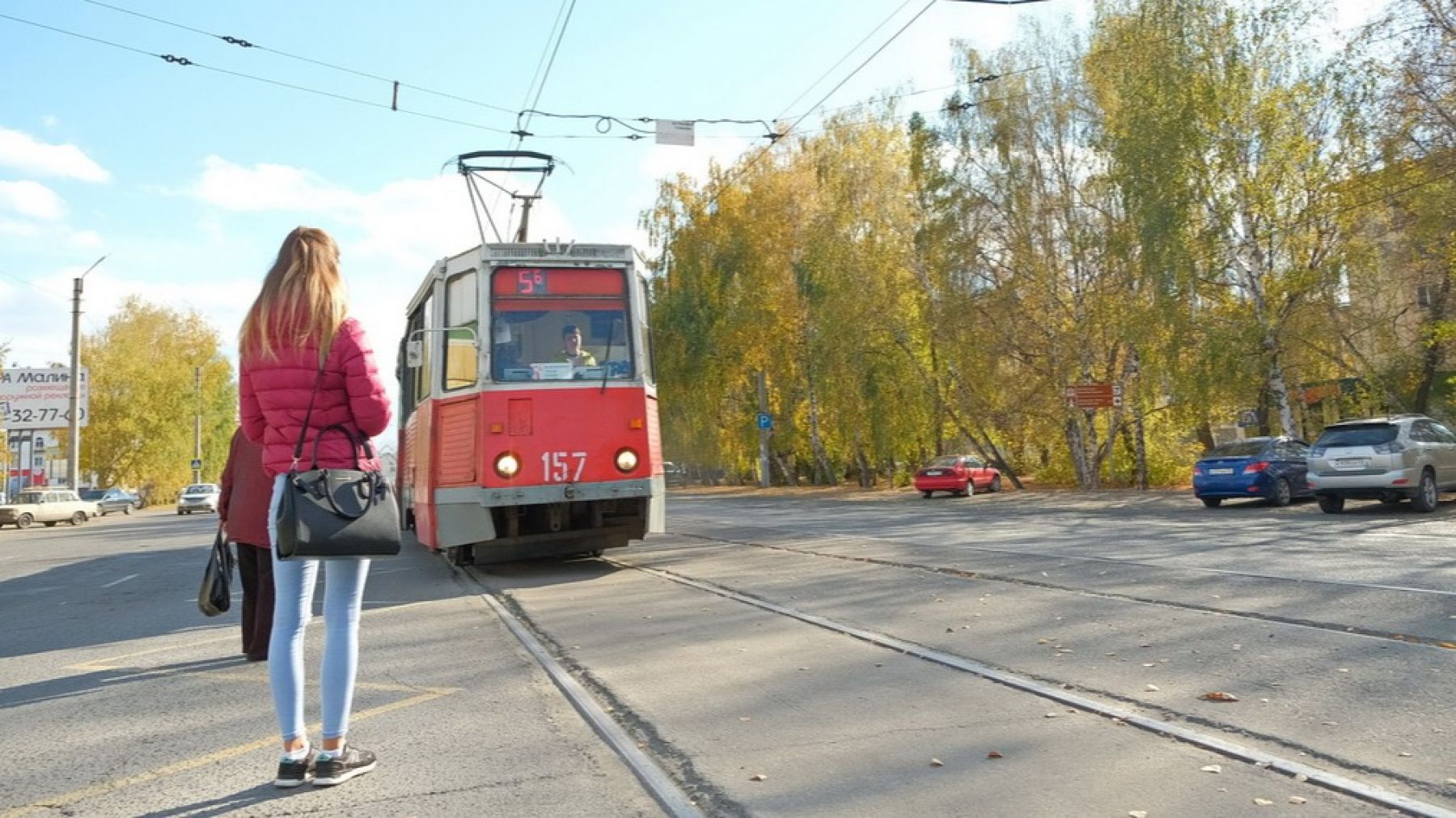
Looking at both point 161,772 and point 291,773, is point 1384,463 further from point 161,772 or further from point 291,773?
point 161,772

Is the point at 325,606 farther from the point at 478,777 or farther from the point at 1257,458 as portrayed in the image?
the point at 1257,458

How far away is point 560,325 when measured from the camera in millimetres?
11695

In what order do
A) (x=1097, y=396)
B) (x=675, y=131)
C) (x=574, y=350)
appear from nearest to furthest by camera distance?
(x=574, y=350) → (x=675, y=131) → (x=1097, y=396)

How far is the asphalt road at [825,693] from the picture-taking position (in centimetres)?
405

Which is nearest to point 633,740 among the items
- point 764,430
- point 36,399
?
point 764,430

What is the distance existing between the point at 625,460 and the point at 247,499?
553 cm

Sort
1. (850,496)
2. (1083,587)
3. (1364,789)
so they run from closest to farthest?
(1364,789), (1083,587), (850,496)

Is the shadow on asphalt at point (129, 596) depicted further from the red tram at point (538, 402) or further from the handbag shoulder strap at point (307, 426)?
the handbag shoulder strap at point (307, 426)

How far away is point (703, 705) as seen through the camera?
17.9 ft

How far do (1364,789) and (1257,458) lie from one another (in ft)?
66.8

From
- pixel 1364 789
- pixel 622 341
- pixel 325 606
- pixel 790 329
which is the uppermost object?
pixel 790 329

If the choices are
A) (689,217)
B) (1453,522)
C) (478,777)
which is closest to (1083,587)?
(478,777)

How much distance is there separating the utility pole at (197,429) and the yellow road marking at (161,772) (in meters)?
65.6

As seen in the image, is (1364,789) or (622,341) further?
(622,341)
